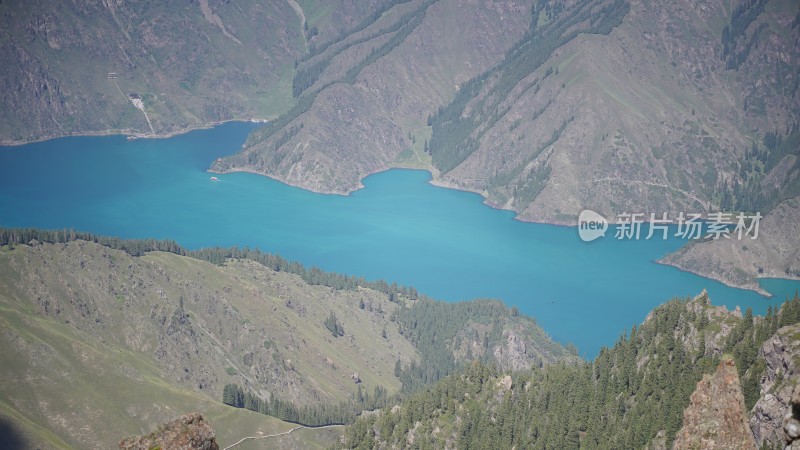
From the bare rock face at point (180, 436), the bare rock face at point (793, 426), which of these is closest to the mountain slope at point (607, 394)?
the bare rock face at point (793, 426)

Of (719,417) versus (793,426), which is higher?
(719,417)

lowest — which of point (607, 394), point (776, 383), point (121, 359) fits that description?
point (776, 383)

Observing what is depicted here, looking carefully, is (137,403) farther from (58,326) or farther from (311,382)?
(311,382)

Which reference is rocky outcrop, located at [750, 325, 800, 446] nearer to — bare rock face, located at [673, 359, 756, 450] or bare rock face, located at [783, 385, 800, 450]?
bare rock face, located at [673, 359, 756, 450]

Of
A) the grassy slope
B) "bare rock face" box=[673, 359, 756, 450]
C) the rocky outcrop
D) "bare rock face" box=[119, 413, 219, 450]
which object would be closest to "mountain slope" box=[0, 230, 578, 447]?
the grassy slope

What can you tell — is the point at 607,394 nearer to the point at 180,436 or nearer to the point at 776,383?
the point at 776,383

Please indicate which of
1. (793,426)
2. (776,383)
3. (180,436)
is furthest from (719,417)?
(776,383)

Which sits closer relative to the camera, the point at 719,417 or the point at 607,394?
the point at 719,417

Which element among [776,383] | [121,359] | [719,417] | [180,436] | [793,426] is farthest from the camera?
[121,359]

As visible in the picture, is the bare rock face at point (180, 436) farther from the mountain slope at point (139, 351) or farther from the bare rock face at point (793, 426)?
the mountain slope at point (139, 351)
